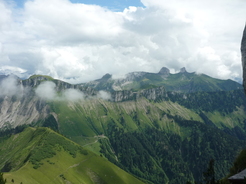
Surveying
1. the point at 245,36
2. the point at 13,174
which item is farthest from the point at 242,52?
the point at 13,174

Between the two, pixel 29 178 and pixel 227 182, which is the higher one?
pixel 227 182

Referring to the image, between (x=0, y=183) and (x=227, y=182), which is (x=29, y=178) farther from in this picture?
(x=227, y=182)

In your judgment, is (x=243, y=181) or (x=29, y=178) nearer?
(x=243, y=181)

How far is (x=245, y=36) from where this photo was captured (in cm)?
4984

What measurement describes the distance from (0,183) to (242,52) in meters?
84.2

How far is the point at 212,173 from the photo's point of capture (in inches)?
2191

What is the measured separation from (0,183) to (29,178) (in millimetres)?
140517

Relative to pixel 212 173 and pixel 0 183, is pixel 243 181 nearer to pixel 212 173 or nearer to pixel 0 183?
pixel 212 173

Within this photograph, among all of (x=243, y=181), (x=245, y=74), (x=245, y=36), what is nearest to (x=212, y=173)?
(x=243, y=181)

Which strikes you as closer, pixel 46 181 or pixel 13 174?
pixel 13 174

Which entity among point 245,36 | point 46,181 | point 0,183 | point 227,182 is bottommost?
point 46,181

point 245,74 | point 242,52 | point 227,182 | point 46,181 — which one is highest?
point 242,52

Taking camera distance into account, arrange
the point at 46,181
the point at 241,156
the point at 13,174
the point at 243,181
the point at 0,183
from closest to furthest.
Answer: the point at 243,181, the point at 241,156, the point at 0,183, the point at 13,174, the point at 46,181

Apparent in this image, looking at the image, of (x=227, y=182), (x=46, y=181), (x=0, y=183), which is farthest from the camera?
(x=46, y=181)
